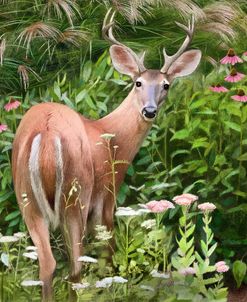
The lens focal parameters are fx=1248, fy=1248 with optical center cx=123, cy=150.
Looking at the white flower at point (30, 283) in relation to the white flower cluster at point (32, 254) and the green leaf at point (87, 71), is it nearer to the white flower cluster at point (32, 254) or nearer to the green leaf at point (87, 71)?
the white flower cluster at point (32, 254)

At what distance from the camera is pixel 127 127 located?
653 centimetres

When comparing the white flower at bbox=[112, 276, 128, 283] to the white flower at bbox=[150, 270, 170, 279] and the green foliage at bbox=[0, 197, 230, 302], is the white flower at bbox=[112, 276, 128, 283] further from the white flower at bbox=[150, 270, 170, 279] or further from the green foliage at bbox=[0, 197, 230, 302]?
the white flower at bbox=[150, 270, 170, 279]

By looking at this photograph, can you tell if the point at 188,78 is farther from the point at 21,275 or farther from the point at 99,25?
the point at 21,275

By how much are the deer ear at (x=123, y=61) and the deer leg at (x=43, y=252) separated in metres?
0.95

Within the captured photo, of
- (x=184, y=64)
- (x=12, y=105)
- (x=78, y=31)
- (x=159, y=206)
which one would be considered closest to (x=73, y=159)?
(x=159, y=206)

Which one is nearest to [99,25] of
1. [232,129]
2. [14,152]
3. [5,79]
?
[5,79]

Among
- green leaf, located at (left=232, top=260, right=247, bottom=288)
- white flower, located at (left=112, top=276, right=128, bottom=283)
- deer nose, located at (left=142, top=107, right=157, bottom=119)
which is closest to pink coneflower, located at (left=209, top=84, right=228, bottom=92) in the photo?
deer nose, located at (left=142, top=107, right=157, bottom=119)

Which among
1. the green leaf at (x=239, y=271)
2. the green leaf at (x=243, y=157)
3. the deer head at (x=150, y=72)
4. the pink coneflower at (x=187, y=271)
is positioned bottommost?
the green leaf at (x=239, y=271)

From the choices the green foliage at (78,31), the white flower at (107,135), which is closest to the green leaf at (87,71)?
the green foliage at (78,31)

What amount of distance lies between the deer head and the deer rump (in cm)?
35

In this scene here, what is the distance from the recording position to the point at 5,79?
309 inches

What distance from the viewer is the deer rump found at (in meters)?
6.06

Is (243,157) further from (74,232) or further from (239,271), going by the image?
(74,232)

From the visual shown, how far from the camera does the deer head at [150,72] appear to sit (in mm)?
6383
